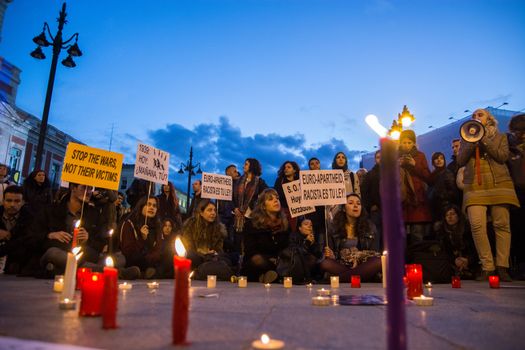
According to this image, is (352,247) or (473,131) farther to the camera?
(352,247)

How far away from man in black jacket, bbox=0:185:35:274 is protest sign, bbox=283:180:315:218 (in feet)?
15.1

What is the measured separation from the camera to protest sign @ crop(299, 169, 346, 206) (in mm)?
7574

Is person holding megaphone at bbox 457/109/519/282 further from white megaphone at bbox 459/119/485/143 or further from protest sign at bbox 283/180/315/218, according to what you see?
protest sign at bbox 283/180/315/218

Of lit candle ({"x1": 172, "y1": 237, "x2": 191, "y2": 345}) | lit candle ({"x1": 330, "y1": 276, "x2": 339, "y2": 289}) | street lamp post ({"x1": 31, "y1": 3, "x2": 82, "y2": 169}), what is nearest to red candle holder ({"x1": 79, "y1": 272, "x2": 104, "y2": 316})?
lit candle ({"x1": 172, "y1": 237, "x2": 191, "y2": 345})

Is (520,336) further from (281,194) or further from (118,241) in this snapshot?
(118,241)

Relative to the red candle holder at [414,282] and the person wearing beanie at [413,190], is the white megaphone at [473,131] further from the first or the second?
the red candle holder at [414,282]

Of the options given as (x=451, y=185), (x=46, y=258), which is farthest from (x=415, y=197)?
(x=46, y=258)

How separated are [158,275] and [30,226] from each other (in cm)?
224

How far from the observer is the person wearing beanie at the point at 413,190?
A: 7.25 meters

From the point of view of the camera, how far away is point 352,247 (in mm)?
6590

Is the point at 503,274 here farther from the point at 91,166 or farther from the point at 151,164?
the point at 91,166

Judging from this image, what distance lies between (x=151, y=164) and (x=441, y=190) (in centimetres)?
585

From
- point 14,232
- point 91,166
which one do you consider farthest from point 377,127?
point 14,232

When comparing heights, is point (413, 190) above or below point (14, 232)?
above
